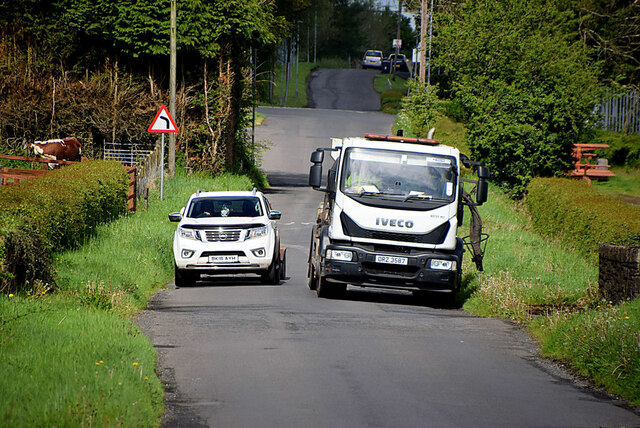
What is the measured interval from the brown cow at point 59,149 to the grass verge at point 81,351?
1853 cm

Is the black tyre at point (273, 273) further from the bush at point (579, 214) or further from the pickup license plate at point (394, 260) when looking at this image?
the bush at point (579, 214)

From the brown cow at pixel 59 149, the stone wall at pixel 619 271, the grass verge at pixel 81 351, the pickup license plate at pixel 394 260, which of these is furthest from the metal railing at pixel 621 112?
the grass verge at pixel 81 351

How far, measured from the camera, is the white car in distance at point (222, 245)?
18.1m

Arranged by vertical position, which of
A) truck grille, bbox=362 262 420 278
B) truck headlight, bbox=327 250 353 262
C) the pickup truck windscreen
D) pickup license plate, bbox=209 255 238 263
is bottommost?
pickup license plate, bbox=209 255 238 263

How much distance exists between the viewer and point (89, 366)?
8.75m

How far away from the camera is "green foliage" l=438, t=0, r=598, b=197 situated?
121 ft

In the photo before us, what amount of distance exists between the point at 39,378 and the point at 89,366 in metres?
0.77

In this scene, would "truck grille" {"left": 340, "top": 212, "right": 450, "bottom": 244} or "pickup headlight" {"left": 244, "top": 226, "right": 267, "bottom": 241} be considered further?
"pickup headlight" {"left": 244, "top": 226, "right": 267, "bottom": 241}

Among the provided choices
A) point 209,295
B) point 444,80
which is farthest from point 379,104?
point 209,295

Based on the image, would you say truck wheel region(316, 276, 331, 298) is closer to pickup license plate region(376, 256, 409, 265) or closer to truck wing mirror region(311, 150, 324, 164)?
pickup license plate region(376, 256, 409, 265)

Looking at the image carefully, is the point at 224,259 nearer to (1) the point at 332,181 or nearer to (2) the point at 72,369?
(1) the point at 332,181

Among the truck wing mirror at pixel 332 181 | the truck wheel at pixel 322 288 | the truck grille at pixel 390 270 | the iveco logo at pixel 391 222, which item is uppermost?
the truck wing mirror at pixel 332 181

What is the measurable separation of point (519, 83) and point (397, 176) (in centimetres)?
2712

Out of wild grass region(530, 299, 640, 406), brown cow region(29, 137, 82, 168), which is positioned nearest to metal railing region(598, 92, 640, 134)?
brown cow region(29, 137, 82, 168)
